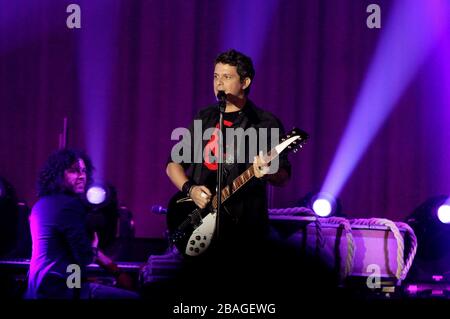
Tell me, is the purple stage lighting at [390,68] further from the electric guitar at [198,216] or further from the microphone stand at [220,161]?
the microphone stand at [220,161]

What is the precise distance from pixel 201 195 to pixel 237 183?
21cm

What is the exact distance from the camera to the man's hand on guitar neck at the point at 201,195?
12.9 ft

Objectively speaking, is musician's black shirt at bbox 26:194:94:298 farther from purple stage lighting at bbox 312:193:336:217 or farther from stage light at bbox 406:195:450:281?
stage light at bbox 406:195:450:281

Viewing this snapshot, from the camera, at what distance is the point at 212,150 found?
414 cm

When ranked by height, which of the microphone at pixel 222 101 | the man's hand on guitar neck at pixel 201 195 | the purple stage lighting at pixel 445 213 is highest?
the microphone at pixel 222 101

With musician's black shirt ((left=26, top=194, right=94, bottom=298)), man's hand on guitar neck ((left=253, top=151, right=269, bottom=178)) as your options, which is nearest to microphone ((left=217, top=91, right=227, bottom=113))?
man's hand on guitar neck ((left=253, top=151, right=269, bottom=178))

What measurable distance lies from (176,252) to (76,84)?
3.14 m

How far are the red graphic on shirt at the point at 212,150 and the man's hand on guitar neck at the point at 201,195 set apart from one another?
0.56 ft

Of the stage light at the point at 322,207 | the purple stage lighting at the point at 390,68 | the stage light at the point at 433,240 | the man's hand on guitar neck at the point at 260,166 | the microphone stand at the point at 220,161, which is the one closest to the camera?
the microphone stand at the point at 220,161

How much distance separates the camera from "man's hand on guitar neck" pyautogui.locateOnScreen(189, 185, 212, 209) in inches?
155

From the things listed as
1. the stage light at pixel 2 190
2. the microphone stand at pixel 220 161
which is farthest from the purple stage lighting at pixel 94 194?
the microphone stand at pixel 220 161

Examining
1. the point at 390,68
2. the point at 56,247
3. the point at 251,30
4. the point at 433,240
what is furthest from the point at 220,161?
the point at 390,68

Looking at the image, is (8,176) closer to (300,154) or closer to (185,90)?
(185,90)
